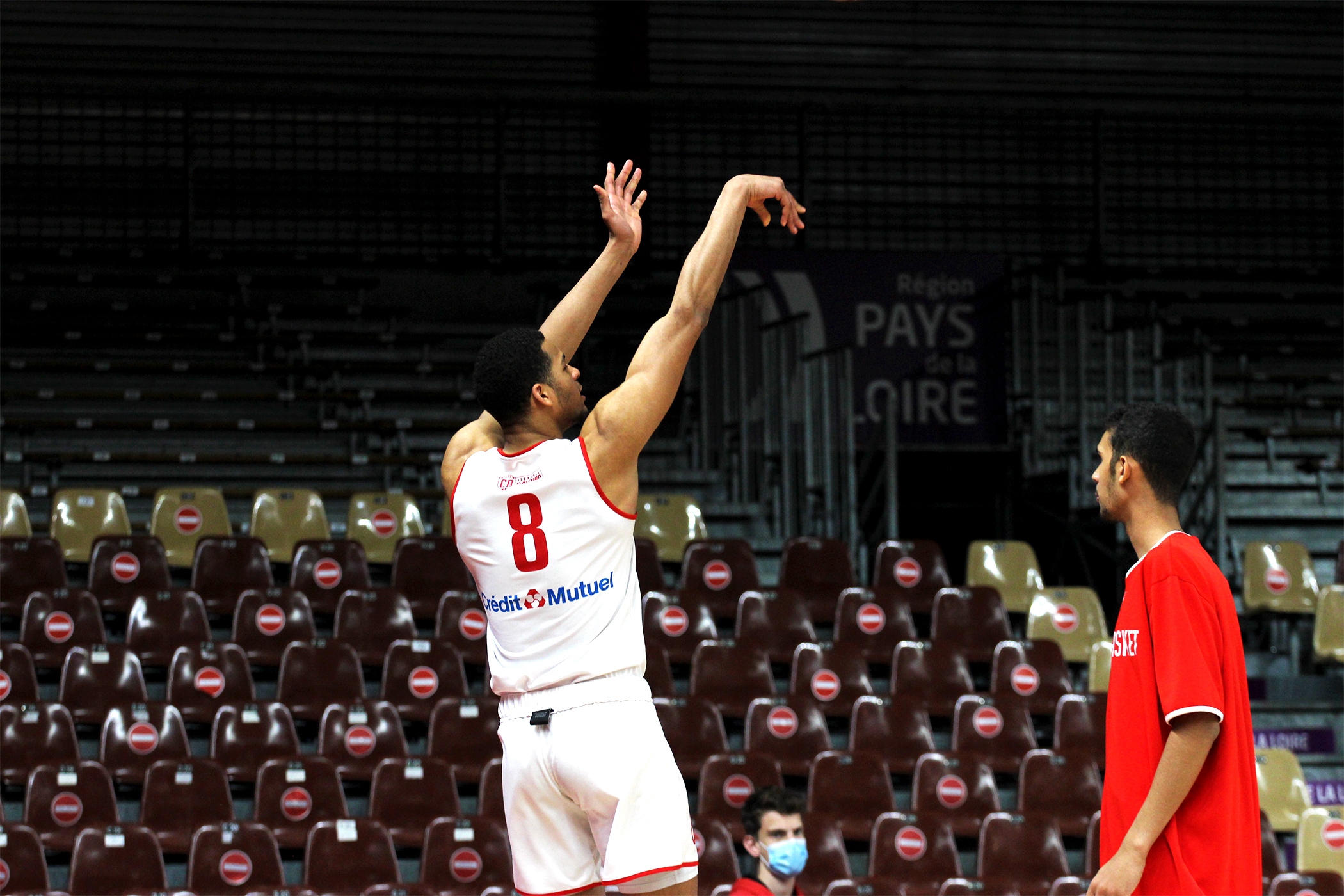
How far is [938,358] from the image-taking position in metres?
Answer: 12.3

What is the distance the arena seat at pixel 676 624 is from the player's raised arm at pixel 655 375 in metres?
4.86

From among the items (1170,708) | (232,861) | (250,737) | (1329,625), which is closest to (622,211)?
(1170,708)

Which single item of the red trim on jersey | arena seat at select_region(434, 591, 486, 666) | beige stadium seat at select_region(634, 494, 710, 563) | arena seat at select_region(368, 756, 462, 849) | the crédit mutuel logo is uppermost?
the red trim on jersey

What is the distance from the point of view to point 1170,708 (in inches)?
119

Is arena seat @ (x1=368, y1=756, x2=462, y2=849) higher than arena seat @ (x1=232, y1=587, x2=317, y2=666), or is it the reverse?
arena seat @ (x1=232, y1=587, x2=317, y2=666)

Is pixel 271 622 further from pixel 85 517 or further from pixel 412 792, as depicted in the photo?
pixel 85 517

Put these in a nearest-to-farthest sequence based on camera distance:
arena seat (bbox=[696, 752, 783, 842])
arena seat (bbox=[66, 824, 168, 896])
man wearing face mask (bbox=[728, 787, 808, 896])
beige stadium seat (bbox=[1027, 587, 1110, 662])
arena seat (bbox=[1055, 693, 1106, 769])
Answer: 1. man wearing face mask (bbox=[728, 787, 808, 896])
2. arena seat (bbox=[66, 824, 168, 896])
3. arena seat (bbox=[696, 752, 783, 842])
4. arena seat (bbox=[1055, 693, 1106, 769])
5. beige stadium seat (bbox=[1027, 587, 1110, 662])

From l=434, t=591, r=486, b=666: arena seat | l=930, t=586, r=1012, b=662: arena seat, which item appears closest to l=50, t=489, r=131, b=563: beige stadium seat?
l=434, t=591, r=486, b=666: arena seat

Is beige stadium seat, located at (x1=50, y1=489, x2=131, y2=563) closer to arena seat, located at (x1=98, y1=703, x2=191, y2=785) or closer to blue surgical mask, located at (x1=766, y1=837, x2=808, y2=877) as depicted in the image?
arena seat, located at (x1=98, y1=703, x2=191, y2=785)

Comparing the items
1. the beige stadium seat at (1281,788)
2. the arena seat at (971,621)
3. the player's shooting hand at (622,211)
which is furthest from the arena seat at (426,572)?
the player's shooting hand at (622,211)

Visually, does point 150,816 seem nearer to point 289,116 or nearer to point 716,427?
point 716,427

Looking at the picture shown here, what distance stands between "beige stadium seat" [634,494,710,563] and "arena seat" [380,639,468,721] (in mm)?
1965

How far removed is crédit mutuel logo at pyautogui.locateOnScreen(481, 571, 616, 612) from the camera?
343cm

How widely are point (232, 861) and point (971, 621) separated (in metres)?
4.23
